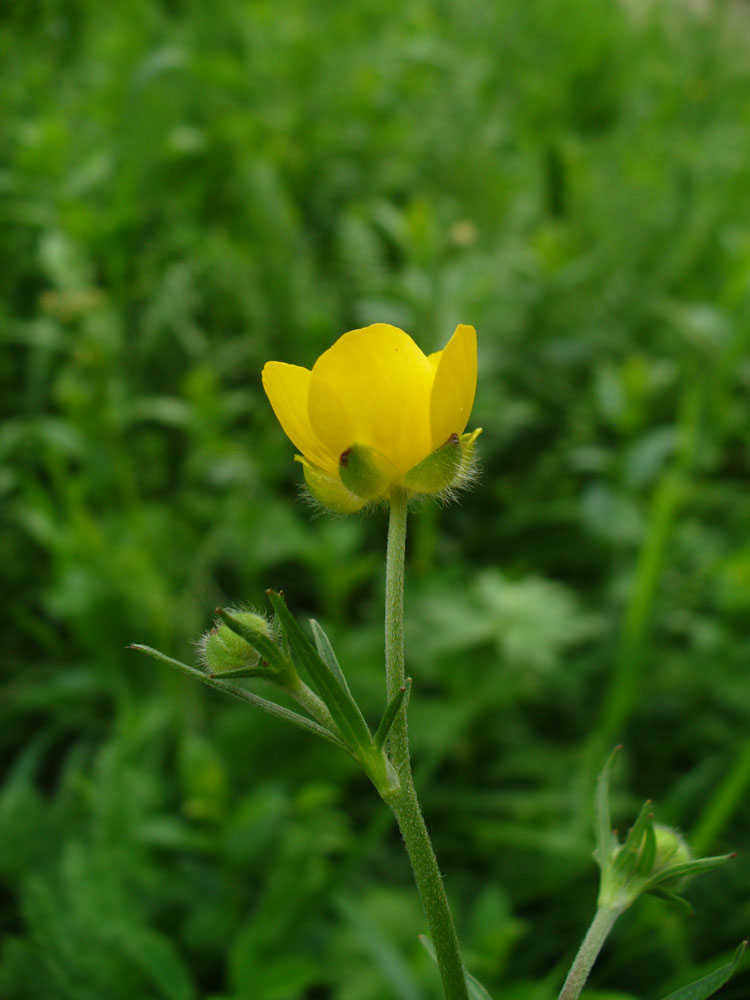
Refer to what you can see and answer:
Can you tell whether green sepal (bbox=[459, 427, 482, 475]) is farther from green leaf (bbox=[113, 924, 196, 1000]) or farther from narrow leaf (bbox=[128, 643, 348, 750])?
green leaf (bbox=[113, 924, 196, 1000])

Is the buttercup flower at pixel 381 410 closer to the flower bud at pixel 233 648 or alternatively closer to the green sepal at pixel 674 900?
the flower bud at pixel 233 648

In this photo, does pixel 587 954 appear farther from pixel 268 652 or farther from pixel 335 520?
pixel 335 520

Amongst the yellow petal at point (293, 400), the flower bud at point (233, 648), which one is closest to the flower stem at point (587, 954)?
the flower bud at point (233, 648)

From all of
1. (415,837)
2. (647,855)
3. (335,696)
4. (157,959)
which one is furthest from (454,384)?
(157,959)

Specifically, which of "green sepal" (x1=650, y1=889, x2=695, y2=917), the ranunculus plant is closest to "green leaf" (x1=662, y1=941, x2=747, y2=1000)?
the ranunculus plant

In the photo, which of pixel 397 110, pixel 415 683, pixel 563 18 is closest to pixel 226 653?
pixel 415 683

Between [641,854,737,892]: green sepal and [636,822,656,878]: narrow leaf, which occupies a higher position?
[636,822,656,878]: narrow leaf

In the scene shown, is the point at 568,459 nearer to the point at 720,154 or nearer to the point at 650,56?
→ the point at 720,154
